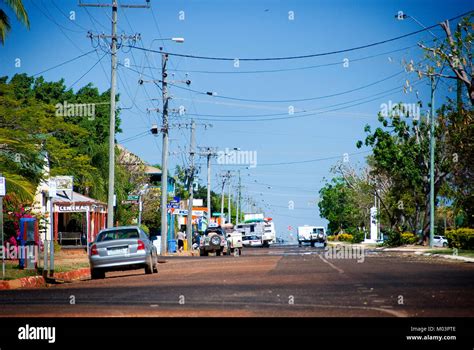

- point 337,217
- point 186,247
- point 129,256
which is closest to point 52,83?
point 186,247

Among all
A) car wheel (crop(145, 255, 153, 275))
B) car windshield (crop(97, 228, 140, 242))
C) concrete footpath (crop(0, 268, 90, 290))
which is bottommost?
concrete footpath (crop(0, 268, 90, 290))

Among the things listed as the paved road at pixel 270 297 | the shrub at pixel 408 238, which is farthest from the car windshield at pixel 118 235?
the shrub at pixel 408 238

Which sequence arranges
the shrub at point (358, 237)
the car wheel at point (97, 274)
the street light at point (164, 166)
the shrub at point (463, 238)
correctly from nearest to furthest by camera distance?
the car wheel at point (97, 274) < the shrub at point (463, 238) < the street light at point (164, 166) < the shrub at point (358, 237)

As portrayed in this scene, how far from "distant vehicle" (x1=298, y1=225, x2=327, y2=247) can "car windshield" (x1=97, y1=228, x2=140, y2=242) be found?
70676mm

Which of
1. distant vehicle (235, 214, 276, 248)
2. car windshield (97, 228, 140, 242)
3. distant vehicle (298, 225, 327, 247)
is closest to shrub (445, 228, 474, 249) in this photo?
car windshield (97, 228, 140, 242)

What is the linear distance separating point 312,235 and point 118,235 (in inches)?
2898

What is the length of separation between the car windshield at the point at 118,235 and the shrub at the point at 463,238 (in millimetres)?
23408

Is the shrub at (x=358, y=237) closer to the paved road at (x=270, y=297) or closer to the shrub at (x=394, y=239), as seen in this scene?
the shrub at (x=394, y=239)

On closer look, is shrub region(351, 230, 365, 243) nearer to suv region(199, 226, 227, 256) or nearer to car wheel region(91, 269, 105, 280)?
suv region(199, 226, 227, 256)

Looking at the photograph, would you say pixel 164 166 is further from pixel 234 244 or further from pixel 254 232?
pixel 254 232

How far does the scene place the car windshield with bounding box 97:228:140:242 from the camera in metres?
31.6

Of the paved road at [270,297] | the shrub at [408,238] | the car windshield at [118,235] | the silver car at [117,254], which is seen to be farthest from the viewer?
the shrub at [408,238]

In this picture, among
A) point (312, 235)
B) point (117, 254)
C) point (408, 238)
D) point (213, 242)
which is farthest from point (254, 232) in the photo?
point (117, 254)

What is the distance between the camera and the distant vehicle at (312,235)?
342ft
